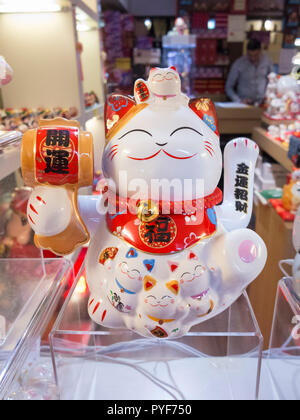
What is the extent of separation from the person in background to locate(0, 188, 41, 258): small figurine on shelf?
2700mm

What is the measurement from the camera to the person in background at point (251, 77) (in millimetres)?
3377

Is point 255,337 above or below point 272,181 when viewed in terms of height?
above

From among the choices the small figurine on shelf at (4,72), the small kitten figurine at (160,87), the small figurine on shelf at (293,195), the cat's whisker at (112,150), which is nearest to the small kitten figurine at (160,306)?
the cat's whisker at (112,150)

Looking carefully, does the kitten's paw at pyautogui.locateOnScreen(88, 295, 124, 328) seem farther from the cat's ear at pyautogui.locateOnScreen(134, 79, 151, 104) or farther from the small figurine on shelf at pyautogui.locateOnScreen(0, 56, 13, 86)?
the small figurine on shelf at pyautogui.locateOnScreen(0, 56, 13, 86)

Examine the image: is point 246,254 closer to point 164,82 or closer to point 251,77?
point 164,82

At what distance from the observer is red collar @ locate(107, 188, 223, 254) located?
0.72 metres

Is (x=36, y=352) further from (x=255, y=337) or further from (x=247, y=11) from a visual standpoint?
(x=247, y=11)

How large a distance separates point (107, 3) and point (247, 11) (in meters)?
1.76

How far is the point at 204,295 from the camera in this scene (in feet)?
2.44

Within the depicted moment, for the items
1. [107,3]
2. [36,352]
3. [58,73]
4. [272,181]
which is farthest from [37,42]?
[107,3]

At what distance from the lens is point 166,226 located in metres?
0.73

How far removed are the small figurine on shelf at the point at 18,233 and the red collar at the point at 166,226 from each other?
1.86 feet

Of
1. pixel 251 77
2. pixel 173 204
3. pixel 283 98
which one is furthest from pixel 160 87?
pixel 251 77

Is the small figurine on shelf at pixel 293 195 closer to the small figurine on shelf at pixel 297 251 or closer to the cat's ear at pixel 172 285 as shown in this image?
the small figurine on shelf at pixel 297 251
